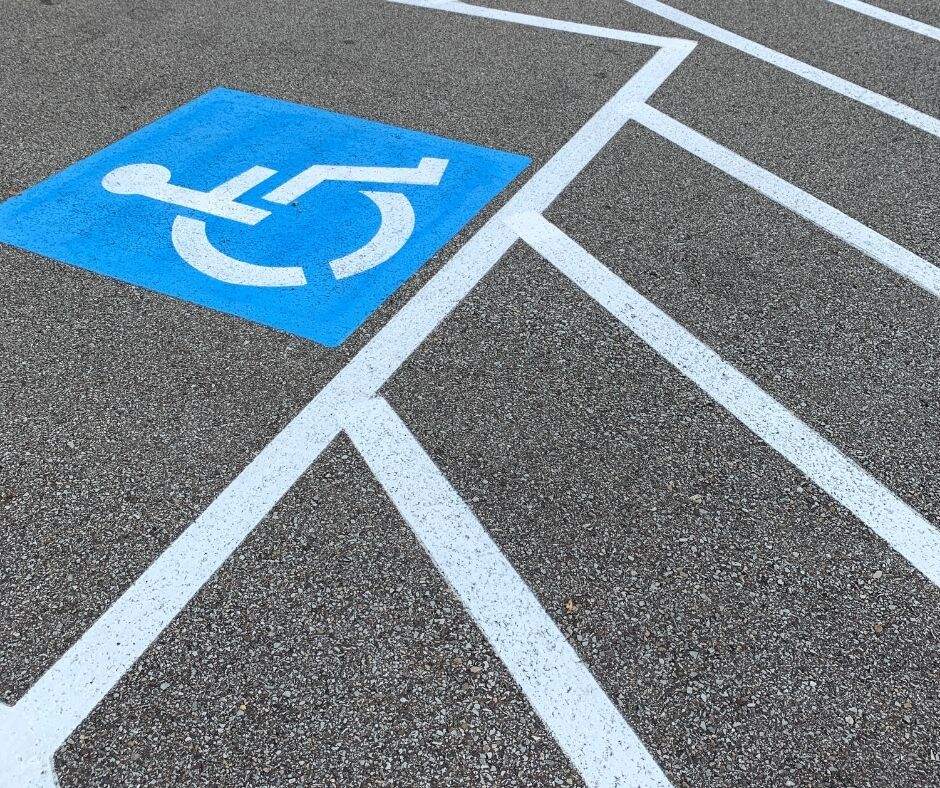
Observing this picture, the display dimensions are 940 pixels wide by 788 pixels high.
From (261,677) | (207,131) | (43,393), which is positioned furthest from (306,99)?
(261,677)

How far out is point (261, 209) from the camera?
4.48 metres

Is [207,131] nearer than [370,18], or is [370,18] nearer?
[207,131]

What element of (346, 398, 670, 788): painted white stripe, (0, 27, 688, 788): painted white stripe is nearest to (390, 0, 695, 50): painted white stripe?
(0, 27, 688, 788): painted white stripe

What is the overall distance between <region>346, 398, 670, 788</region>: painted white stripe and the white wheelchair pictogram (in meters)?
1.07

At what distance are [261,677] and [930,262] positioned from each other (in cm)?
363

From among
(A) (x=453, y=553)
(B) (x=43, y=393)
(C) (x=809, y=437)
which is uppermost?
(C) (x=809, y=437)

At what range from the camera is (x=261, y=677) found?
2.47m

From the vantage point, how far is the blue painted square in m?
3.96

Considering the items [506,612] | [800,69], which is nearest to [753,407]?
[506,612]

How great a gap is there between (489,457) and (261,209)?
213 cm

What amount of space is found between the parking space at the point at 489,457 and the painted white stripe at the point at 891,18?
1.67 meters

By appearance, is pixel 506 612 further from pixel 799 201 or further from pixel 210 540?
pixel 799 201

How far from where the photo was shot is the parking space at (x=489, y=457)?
2379mm

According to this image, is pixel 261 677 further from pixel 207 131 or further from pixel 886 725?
pixel 207 131
